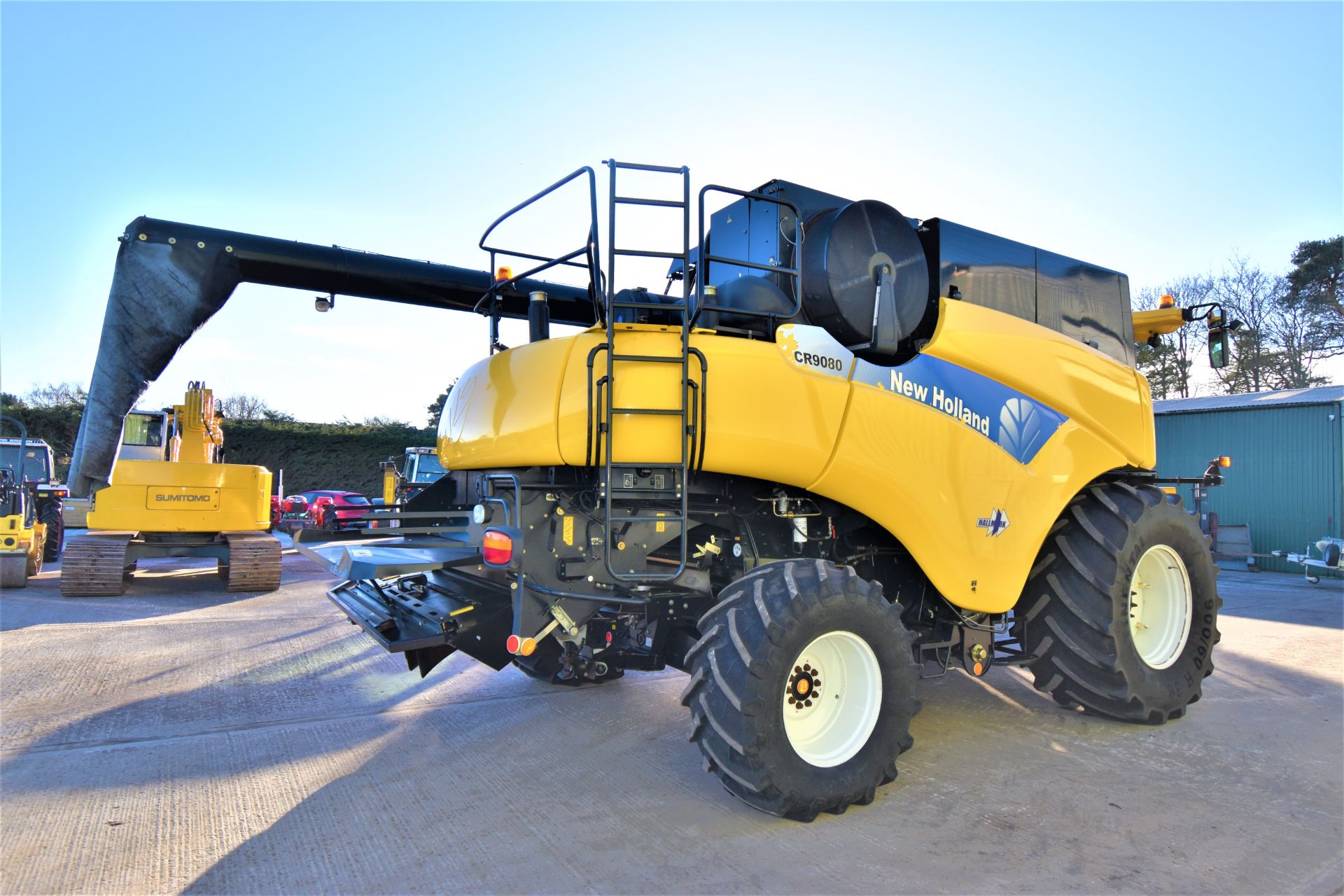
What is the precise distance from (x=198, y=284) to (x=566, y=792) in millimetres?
4464

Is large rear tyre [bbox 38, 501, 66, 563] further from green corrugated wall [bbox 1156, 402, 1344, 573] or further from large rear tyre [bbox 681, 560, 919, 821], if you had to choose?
green corrugated wall [bbox 1156, 402, 1344, 573]

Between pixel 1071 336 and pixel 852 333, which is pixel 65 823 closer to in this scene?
pixel 852 333

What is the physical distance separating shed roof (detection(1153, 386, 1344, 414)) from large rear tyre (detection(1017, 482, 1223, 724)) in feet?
33.9

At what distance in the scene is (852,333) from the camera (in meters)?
4.34

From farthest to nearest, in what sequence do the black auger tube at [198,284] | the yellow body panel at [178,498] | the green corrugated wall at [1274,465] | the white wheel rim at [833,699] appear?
Answer: 1. the green corrugated wall at [1274,465]
2. the yellow body panel at [178,498]
3. the black auger tube at [198,284]
4. the white wheel rim at [833,699]

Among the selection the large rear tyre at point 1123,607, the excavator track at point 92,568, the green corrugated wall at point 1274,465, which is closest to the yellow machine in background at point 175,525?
the excavator track at point 92,568

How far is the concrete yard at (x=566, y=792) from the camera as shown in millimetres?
3043

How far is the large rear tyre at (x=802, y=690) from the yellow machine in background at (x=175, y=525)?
868cm

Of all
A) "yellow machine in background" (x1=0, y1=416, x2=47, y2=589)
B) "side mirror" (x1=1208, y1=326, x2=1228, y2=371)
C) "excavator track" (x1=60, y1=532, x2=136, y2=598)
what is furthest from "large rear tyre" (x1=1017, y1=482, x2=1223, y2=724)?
"yellow machine in background" (x1=0, y1=416, x2=47, y2=589)

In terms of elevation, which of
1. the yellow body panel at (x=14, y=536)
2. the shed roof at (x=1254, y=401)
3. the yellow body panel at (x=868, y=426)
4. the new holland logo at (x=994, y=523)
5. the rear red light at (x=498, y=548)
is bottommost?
the yellow body panel at (x=14, y=536)

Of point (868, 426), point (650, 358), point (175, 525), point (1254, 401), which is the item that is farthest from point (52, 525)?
point (1254, 401)

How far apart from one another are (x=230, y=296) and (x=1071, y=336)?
19.8ft

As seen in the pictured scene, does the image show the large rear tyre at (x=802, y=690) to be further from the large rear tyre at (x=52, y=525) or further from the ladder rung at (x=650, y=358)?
the large rear tyre at (x=52, y=525)

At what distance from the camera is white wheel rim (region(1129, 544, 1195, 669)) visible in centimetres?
543
